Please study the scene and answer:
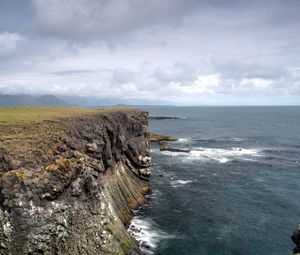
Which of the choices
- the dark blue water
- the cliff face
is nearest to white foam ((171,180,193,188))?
the dark blue water

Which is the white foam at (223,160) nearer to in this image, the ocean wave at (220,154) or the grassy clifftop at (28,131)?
the ocean wave at (220,154)

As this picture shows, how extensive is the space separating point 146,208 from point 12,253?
28.2 meters

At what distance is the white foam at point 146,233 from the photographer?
4062 cm

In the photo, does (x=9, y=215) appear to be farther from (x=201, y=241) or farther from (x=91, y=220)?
(x=201, y=241)

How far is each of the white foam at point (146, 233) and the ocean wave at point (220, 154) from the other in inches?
1803

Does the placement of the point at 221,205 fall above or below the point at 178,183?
below

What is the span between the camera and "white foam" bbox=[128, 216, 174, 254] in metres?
40.6

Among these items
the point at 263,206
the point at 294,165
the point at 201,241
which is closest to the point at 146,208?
the point at 201,241

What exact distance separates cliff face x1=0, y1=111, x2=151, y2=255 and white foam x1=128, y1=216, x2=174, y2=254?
11.0ft

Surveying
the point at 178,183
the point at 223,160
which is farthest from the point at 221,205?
the point at 223,160

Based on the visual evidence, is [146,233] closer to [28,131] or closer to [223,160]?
[28,131]

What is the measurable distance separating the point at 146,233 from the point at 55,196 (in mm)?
18213

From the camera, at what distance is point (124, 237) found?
117ft

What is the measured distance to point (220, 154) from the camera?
100 m
